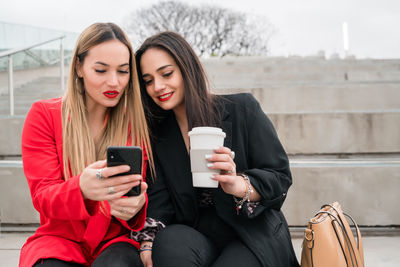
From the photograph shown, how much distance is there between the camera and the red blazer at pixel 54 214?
4.63ft

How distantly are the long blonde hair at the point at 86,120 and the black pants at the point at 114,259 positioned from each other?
14.5 inches

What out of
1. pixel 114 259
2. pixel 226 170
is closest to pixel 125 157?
pixel 226 170

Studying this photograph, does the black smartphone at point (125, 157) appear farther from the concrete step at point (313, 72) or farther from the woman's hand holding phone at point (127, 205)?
the concrete step at point (313, 72)

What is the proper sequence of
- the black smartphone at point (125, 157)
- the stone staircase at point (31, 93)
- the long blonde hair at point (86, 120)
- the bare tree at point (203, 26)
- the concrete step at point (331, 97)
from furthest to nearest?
the bare tree at point (203, 26), the stone staircase at point (31, 93), the concrete step at point (331, 97), the long blonde hair at point (86, 120), the black smartphone at point (125, 157)

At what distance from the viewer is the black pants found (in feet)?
4.53

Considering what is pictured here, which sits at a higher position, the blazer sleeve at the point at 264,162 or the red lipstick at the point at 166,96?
the red lipstick at the point at 166,96

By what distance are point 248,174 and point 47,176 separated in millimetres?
883

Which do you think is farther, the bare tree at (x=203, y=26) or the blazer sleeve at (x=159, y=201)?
the bare tree at (x=203, y=26)

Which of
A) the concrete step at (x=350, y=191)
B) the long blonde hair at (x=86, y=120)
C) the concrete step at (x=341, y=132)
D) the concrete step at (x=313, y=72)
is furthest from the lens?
the concrete step at (x=313, y=72)

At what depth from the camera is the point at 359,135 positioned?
2.91 metres

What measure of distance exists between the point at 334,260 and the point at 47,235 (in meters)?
1.23

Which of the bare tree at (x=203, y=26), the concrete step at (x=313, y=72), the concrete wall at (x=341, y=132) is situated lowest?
the concrete wall at (x=341, y=132)

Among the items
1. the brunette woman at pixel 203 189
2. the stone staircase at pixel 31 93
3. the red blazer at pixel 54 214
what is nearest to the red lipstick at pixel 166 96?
the brunette woman at pixel 203 189

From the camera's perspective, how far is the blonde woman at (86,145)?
4.71 ft
